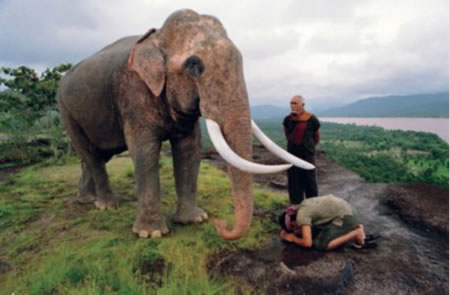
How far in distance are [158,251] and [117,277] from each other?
0.58 meters

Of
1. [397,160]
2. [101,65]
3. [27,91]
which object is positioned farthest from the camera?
[397,160]

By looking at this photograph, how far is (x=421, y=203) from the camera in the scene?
5.45 meters

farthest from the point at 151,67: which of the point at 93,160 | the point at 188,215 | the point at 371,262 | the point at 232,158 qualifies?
the point at 371,262

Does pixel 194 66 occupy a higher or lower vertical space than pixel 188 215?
higher

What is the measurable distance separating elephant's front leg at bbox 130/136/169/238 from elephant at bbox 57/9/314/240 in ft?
0.04

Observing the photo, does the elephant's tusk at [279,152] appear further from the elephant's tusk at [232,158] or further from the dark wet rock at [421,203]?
the dark wet rock at [421,203]

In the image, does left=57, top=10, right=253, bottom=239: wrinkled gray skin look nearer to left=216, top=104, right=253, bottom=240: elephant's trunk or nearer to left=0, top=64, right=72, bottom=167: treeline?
left=216, top=104, right=253, bottom=240: elephant's trunk

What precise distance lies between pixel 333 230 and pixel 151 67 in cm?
249

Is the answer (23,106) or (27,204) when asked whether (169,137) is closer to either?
(27,204)

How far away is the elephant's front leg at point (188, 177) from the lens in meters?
4.55

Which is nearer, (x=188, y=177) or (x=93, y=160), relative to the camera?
(x=188, y=177)

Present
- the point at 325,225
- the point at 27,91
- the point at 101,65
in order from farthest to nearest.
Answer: the point at 27,91
the point at 101,65
the point at 325,225

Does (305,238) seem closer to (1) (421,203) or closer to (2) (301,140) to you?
(2) (301,140)

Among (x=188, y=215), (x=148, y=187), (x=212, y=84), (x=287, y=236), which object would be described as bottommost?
(x=287, y=236)
